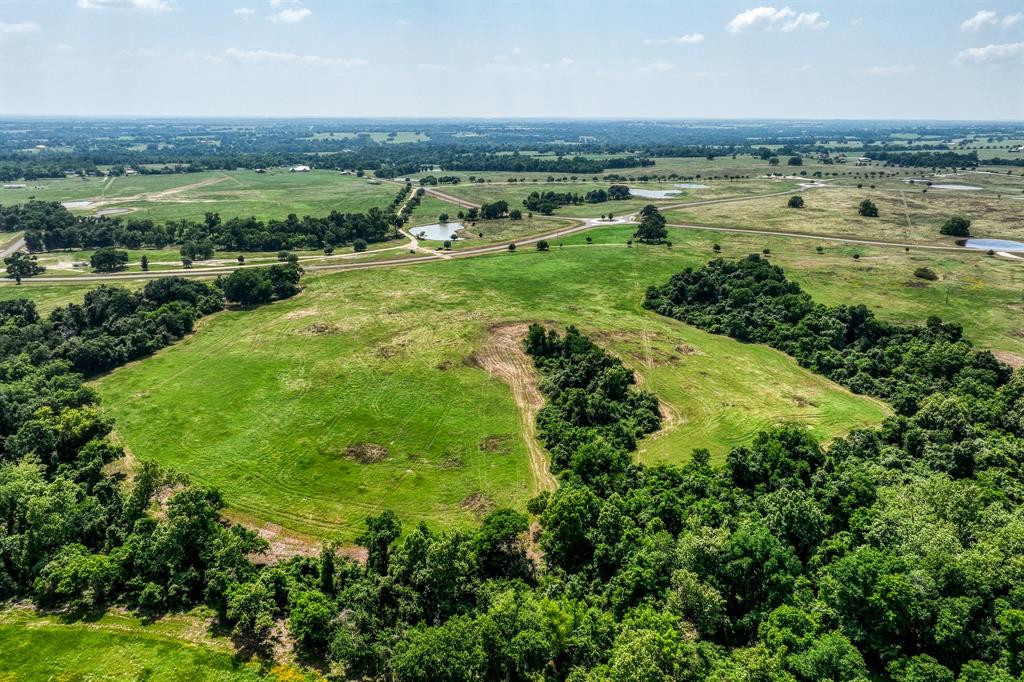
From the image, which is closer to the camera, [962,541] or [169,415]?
[962,541]

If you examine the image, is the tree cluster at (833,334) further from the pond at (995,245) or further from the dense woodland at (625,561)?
the pond at (995,245)

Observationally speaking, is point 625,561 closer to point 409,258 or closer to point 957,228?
point 409,258

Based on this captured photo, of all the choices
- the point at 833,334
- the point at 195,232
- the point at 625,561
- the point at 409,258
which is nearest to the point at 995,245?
the point at 833,334

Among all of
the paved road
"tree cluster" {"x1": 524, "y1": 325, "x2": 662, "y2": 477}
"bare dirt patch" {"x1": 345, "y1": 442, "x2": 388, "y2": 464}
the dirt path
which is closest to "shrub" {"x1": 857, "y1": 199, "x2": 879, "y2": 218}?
the dirt path

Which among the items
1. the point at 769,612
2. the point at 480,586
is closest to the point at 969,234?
the point at 769,612

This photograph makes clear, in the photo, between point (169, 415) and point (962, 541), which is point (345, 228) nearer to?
point (169, 415)

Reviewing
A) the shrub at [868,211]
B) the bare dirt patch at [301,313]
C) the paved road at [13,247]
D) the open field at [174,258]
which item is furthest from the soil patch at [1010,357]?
the paved road at [13,247]
